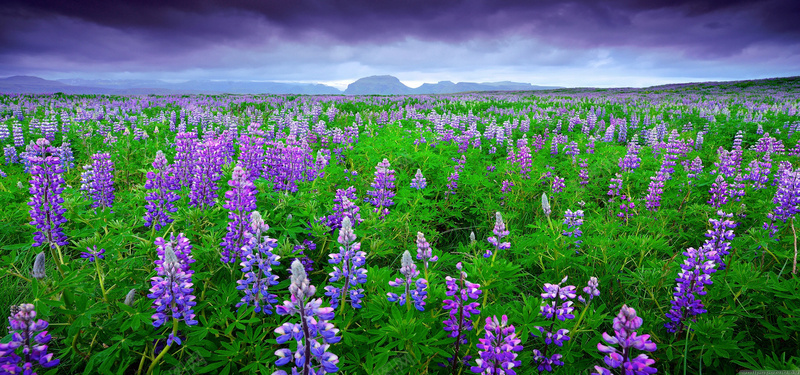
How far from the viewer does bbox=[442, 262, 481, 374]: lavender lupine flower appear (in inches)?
74.6

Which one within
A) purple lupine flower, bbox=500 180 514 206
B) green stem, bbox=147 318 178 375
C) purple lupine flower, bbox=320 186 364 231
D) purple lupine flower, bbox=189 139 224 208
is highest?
purple lupine flower, bbox=189 139 224 208

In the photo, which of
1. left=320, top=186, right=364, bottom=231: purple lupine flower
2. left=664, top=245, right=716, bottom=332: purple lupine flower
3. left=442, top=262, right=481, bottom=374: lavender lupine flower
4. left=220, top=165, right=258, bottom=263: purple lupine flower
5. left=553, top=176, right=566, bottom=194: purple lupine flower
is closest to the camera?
left=442, top=262, right=481, bottom=374: lavender lupine flower

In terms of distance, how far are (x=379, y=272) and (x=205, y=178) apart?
214 centimetres

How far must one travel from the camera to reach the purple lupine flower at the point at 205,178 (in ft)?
11.0

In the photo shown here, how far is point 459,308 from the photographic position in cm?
197

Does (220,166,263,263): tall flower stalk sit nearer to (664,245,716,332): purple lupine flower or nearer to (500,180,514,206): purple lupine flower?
(664,245,716,332): purple lupine flower

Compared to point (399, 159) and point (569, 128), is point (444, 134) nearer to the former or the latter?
point (399, 159)

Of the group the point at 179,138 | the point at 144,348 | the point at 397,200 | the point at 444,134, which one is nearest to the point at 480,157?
the point at 444,134

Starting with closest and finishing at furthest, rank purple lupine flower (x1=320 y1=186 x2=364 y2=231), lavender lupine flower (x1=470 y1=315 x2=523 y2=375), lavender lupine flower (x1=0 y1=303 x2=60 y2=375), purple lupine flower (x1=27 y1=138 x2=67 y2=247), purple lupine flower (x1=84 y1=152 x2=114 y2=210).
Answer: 1. lavender lupine flower (x1=0 y1=303 x2=60 y2=375)
2. lavender lupine flower (x1=470 y1=315 x2=523 y2=375)
3. purple lupine flower (x1=27 y1=138 x2=67 y2=247)
4. purple lupine flower (x1=320 y1=186 x2=364 y2=231)
5. purple lupine flower (x1=84 y1=152 x2=114 y2=210)

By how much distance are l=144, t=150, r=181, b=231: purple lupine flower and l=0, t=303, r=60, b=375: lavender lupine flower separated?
4.48 feet

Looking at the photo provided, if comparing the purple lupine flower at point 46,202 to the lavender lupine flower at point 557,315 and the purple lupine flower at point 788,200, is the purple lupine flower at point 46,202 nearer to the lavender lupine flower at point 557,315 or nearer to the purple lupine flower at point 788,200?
the lavender lupine flower at point 557,315

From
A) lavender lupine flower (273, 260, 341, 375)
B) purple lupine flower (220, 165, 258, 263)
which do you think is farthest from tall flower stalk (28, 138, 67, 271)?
lavender lupine flower (273, 260, 341, 375)

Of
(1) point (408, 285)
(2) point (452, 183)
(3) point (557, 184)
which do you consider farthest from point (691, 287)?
(2) point (452, 183)

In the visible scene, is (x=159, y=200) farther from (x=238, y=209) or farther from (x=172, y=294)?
(x=172, y=294)
